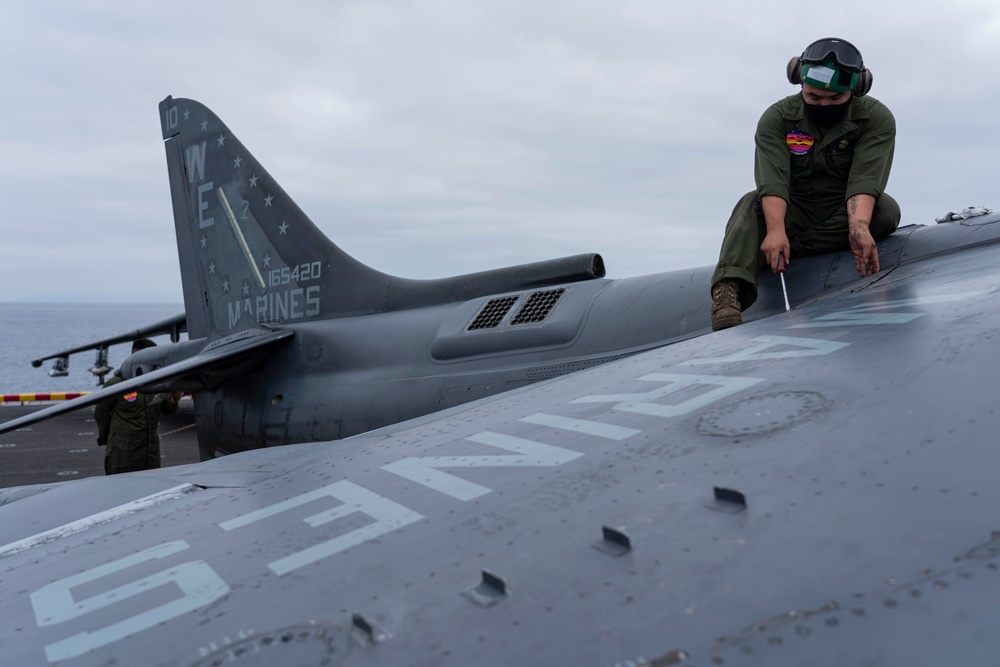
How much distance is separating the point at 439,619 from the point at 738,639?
0.56 m

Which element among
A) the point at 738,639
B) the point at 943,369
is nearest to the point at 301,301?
the point at 943,369

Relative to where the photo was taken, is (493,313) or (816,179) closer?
(816,179)

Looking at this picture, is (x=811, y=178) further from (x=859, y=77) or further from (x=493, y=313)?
(x=493, y=313)

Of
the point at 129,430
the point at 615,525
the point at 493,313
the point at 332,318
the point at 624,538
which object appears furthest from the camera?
the point at 129,430

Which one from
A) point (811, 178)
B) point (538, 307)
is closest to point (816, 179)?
point (811, 178)

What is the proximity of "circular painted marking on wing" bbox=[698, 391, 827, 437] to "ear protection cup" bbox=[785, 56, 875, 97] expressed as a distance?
2.43m

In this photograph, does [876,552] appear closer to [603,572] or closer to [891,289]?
[603,572]

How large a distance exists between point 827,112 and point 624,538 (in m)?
3.36

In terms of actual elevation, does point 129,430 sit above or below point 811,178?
below

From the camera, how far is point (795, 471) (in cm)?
174

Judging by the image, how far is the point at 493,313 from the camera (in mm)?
6004

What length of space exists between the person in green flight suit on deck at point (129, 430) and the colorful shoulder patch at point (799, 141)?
7.44m

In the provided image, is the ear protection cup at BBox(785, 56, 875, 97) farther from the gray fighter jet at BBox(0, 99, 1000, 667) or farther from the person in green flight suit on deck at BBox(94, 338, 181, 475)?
the person in green flight suit on deck at BBox(94, 338, 181, 475)

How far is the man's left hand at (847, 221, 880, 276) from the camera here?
12.7ft
